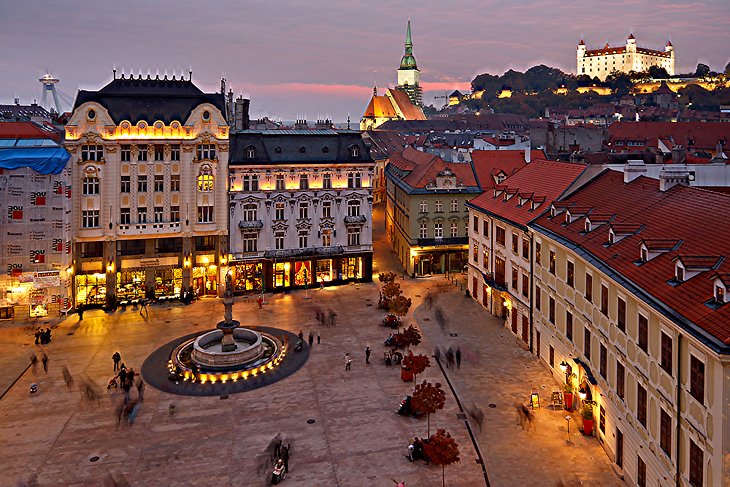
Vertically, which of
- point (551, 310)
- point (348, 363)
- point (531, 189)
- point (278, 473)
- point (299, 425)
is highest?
point (531, 189)

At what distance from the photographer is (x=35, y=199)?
53.4 meters

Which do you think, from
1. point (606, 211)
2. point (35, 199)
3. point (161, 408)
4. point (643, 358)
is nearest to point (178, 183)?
point (35, 199)

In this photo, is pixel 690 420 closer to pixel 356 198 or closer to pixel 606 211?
pixel 606 211

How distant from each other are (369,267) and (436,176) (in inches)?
540

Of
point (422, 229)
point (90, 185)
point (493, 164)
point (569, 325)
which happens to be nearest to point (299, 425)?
point (569, 325)

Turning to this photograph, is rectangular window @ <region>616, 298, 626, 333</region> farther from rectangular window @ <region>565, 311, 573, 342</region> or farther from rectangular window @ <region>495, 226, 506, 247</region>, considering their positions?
rectangular window @ <region>495, 226, 506, 247</region>

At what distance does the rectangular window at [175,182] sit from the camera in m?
59.8

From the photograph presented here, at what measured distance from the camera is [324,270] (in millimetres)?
65875

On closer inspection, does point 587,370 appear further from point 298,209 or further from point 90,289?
point 90,289

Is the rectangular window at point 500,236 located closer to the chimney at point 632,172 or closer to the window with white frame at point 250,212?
the chimney at point 632,172

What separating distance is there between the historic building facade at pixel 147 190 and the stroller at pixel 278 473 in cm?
3570

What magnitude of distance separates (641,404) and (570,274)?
1149cm

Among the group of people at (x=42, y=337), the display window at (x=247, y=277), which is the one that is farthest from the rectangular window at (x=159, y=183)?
the group of people at (x=42, y=337)

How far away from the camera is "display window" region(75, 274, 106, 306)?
56844 millimetres
